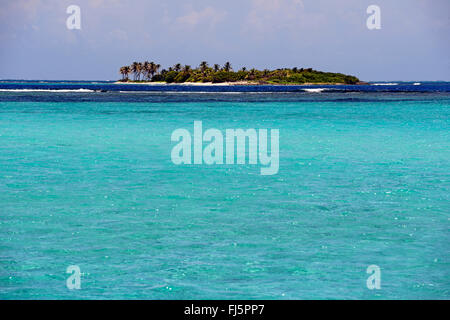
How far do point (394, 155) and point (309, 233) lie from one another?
43.5ft

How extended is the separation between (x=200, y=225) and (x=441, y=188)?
25.4 ft

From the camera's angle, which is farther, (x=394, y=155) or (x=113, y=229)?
(x=394, y=155)

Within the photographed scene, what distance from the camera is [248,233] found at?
1141cm

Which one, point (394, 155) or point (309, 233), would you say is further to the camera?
point (394, 155)

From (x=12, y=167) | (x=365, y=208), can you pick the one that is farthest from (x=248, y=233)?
(x=12, y=167)

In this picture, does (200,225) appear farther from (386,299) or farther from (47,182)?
(47,182)

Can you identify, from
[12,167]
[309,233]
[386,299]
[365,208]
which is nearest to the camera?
[386,299]

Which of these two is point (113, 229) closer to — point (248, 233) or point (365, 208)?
point (248, 233)

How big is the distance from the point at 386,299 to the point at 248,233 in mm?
3700

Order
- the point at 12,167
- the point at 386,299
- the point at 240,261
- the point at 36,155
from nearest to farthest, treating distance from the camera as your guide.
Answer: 1. the point at 386,299
2. the point at 240,261
3. the point at 12,167
4. the point at 36,155

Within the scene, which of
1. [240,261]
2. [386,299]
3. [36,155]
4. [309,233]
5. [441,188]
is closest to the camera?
[386,299]

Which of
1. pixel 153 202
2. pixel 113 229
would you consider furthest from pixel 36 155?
pixel 113 229

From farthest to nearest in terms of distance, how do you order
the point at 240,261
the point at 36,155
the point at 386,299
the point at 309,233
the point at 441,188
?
1. the point at 36,155
2. the point at 441,188
3. the point at 309,233
4. the point at 240,261
5. the point at 386,299

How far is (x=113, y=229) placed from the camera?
11.6 metres
